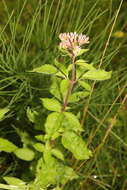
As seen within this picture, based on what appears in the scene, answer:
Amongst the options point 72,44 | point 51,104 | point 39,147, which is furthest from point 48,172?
point 72,44

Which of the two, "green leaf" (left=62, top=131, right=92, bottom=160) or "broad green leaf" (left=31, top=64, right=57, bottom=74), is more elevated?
"broad green leaf" (left=31, top=64, right=57, bottom=74)

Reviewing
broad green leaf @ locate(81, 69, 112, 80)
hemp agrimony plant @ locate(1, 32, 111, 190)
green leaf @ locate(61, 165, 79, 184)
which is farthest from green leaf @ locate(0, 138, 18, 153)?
broad green leaf @ locate(81, 69, 112, 80)

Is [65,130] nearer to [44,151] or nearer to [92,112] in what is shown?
[44,151]

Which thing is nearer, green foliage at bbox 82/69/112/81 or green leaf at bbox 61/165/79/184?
green foliage at bbox 82/69/112/81

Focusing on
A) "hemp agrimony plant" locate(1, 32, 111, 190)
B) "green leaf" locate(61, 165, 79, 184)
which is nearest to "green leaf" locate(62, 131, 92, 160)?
"hemp agrimony plant" locate(1, 32, 111, 190)

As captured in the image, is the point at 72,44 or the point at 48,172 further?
the point at 48,172

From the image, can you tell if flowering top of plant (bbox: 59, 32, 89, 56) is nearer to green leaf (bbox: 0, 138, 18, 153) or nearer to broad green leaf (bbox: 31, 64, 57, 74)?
broad green leaf (bbox: 31, 64, 57, 74)

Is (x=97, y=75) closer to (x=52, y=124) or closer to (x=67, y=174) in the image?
(x=52, y=124)

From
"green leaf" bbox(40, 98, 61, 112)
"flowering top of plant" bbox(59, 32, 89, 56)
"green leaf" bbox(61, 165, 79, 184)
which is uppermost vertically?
"flowering top of plant" bbox(59, 32, 89, 56)

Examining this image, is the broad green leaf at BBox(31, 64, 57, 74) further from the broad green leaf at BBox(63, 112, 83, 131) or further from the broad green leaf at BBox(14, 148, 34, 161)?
the broad green leaf at BBox(14, 148, 34, 161)
